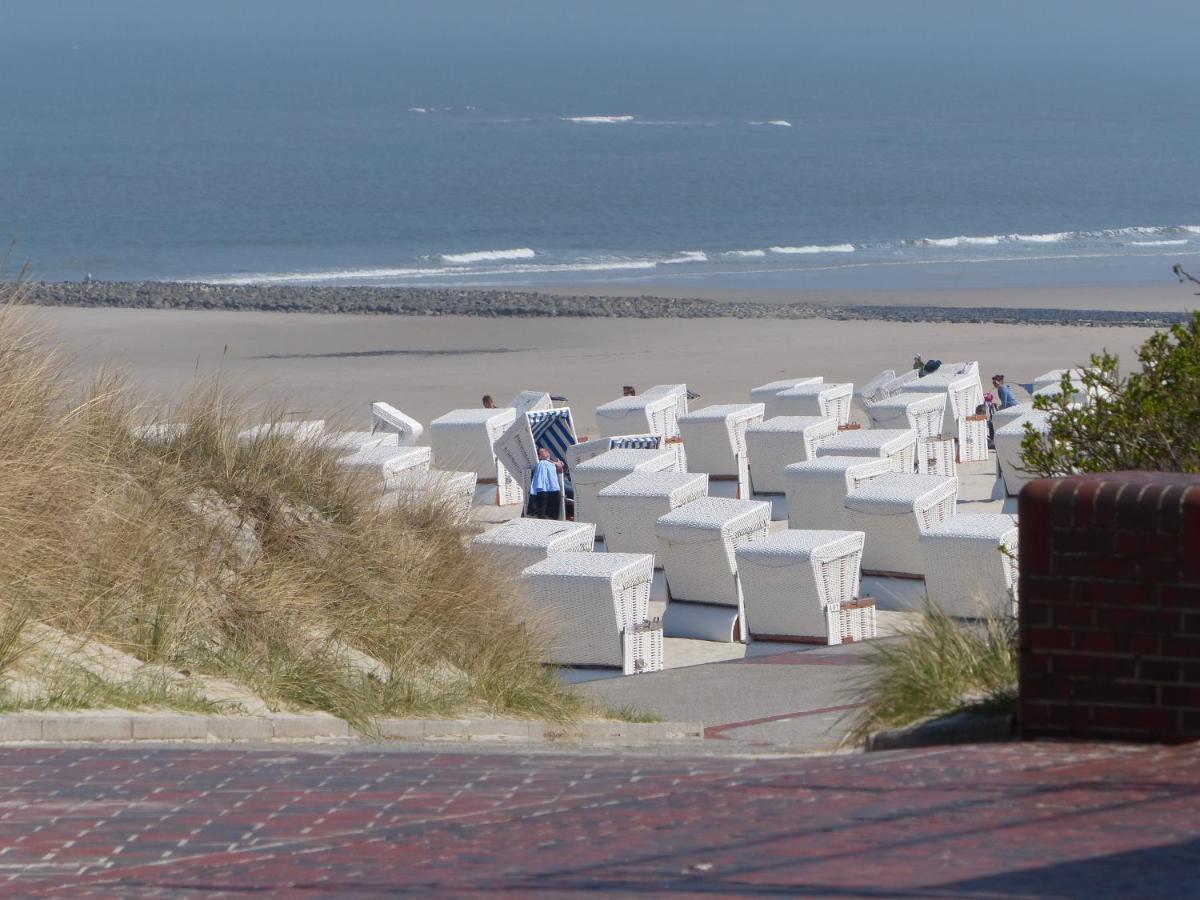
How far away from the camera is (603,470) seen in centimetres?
1461

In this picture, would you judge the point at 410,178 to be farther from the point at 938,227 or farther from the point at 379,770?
the point at 379,770

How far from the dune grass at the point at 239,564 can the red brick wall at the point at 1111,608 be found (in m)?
3.45

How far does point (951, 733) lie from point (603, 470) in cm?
902

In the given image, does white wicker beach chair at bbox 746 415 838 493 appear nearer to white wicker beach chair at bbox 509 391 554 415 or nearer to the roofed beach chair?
the roofed beach chair

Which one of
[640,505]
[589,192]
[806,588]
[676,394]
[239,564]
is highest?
[589,192]

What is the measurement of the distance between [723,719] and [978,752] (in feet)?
13.9

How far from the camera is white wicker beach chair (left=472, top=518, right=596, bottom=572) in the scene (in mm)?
11680

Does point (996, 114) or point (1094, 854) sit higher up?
point (996, 114)

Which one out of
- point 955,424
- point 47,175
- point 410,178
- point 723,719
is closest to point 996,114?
point 410,178

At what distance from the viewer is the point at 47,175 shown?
8819 cm

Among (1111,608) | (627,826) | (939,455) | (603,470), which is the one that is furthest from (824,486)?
(627,826)

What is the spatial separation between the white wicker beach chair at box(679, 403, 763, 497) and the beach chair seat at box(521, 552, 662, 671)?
5883mm

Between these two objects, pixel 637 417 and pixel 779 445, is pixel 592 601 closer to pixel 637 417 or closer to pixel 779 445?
pixel 779 445

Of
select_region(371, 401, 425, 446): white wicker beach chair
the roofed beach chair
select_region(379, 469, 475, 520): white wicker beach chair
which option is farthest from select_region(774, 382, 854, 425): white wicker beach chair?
select_region(379, 469, 475, 520): white wicker beach chair
